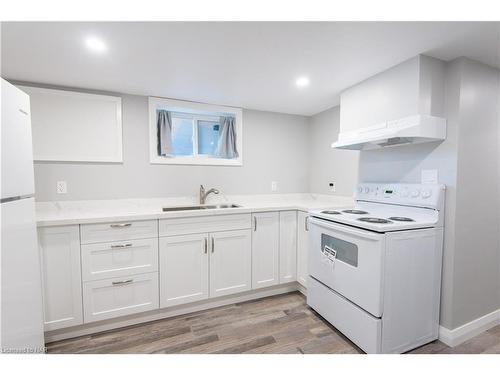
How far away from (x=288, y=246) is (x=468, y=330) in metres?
1.48

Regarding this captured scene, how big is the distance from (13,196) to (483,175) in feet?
9.83

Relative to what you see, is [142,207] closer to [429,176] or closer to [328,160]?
[328,160]

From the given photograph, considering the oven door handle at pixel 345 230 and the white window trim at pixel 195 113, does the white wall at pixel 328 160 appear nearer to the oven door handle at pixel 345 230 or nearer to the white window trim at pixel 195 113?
the oven door handle at pixel 345 230

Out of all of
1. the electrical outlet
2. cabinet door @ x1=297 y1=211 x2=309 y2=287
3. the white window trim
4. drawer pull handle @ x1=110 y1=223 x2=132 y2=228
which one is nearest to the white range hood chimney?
cabinet door @ x1=297 y1=211 x2=309 y2=287

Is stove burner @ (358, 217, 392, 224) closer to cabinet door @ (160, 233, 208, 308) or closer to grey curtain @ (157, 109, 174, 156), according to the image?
cabinet door @ (160, 233, 208, 308)

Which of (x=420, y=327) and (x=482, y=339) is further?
(x=482, y=339)

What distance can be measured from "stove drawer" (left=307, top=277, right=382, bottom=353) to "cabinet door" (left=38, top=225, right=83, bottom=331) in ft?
6.13

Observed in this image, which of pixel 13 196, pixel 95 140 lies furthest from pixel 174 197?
pixel 13 196

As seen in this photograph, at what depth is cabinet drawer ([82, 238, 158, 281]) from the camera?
5.73 ft

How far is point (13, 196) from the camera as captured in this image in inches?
45.9

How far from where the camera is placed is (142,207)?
2.31 m

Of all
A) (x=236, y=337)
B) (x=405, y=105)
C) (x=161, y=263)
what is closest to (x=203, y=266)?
(x=161, y=263)

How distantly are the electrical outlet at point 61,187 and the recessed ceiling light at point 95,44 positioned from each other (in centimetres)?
126

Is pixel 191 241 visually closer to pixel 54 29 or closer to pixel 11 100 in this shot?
pixel 11 100
